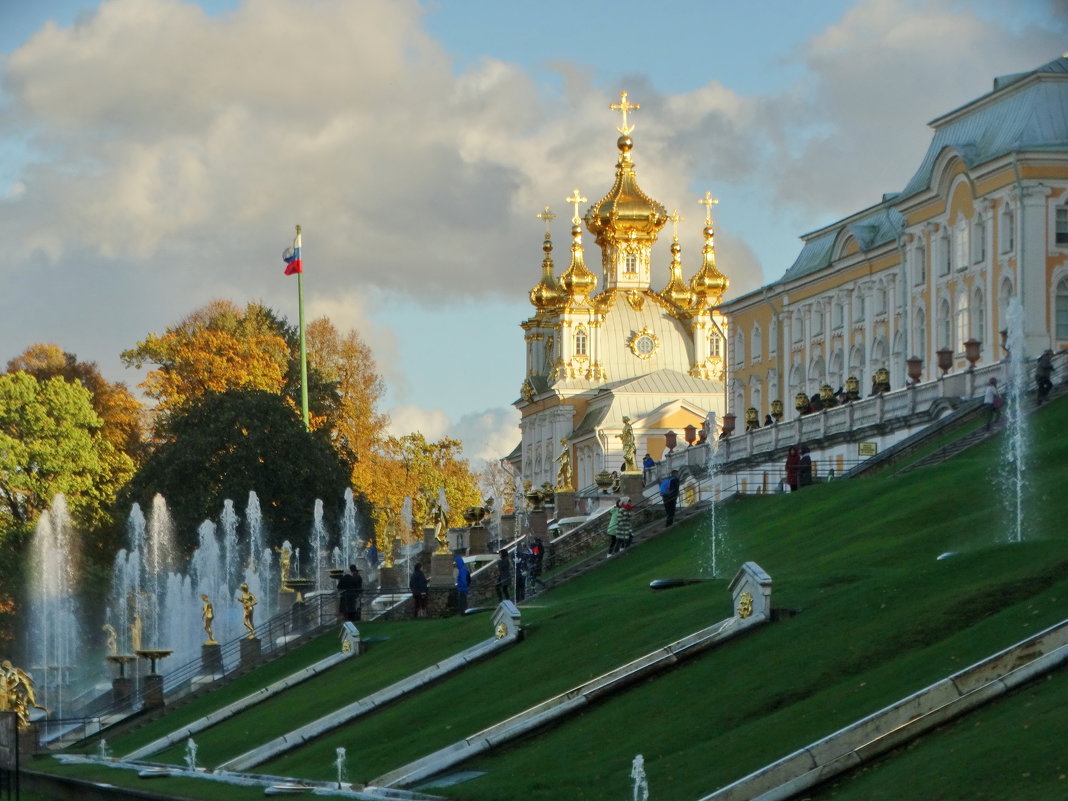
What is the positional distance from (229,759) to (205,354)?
64354mm

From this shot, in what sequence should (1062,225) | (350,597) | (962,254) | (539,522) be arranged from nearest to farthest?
(350,597), (539,522), (1062,225), (962,254)

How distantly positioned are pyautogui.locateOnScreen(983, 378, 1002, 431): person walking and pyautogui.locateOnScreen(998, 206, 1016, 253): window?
14.0m

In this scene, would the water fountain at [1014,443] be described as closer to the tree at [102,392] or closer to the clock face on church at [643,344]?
the tree at [102,392]

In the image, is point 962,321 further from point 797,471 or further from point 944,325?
point 797,471

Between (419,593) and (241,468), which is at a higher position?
(241,468)

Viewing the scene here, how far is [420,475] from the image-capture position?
379 ft

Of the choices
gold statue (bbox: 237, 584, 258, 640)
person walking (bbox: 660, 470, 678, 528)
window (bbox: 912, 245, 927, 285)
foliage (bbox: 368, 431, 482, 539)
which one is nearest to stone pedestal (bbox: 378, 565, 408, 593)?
gold statue (bbox: 237, 584, 258, 640)

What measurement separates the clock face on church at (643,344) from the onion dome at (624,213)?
6.57 metres

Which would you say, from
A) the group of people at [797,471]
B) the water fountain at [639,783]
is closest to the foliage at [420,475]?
the group of people at [797,471]

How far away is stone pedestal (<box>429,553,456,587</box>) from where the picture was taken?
2047 inches

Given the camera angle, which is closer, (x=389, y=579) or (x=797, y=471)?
(x=797, y=471)

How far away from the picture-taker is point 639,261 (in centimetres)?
14275

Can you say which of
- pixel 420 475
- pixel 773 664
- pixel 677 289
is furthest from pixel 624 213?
pixel 773 664

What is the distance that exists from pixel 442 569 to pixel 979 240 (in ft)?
78.9
